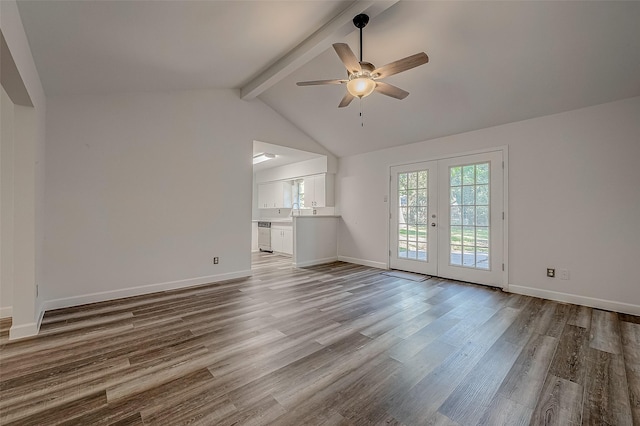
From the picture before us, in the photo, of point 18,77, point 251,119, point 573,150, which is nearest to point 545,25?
point 573,150

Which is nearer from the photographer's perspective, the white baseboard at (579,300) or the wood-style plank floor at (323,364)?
the wood-style plank floor at (323,364)

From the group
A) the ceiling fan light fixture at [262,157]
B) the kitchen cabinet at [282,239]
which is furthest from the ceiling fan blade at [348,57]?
the kitchen cabinet at [282,239]

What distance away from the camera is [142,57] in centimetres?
281

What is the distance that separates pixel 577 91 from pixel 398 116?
6.98ft

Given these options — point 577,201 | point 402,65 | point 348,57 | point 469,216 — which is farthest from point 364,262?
point 348,57

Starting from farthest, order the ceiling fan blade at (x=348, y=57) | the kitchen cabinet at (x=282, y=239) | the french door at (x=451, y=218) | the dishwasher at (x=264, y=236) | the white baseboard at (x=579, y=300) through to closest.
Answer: the dishwasher at (x=264, y=236)
the kitchen cabinet at (x=282, y=239)
the french door at (x=451, y=218)
the white baseboard at (x=579, y=300)
the ceiling fan blade at (x=348, y=57)

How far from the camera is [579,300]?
330 cm

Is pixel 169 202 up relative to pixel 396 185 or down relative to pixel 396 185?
down

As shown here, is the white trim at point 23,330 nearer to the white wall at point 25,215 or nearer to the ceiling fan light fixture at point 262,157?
the white wall at point 25,215

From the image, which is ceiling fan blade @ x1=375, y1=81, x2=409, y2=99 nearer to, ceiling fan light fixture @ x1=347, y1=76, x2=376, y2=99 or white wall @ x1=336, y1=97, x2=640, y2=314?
ceiling fan light fixture @ x1=347, y1=76, x2=376, y2=99

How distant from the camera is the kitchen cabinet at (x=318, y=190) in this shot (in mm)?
6230

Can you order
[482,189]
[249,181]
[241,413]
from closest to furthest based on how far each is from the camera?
[241,413]
[482,189]
[249,181]

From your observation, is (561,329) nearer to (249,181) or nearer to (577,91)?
(577,91)

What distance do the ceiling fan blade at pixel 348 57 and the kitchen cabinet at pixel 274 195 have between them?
5.29 metres
